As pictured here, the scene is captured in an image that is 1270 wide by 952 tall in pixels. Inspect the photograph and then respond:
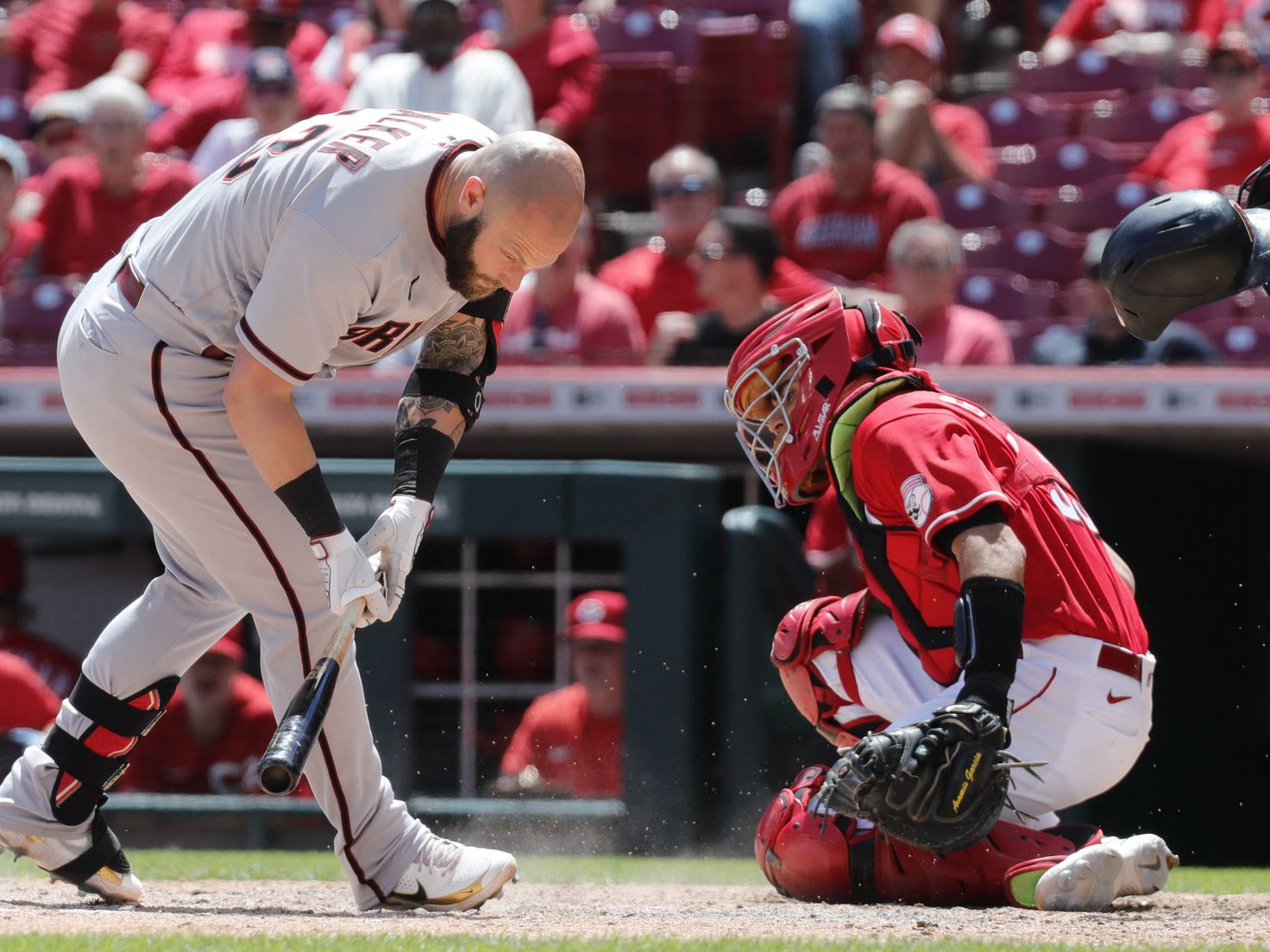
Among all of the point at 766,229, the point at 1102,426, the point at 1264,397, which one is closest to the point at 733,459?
the point at 766,229

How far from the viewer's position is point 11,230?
8438 millimetres

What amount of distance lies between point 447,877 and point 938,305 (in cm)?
373

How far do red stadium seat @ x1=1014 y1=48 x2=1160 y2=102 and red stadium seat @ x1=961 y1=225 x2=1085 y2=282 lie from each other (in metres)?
1.31

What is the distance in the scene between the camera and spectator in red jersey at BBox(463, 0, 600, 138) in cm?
864

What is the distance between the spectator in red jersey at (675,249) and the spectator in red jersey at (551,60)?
1.00 m

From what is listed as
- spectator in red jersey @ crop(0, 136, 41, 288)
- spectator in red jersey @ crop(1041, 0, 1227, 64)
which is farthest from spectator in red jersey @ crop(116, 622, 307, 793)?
spectator in red jersey @ crop(1041, 0, 1227, 64)

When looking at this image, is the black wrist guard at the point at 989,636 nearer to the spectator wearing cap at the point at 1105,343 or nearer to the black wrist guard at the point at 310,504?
the black wrist guard at the point at 310,504

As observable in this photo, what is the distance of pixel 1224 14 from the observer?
887cm

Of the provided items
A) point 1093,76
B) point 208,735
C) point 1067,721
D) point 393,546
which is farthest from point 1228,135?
point 393,546

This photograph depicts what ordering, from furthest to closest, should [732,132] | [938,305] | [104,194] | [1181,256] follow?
[732,132] < [104,194] < [938,305] < [1181,256]

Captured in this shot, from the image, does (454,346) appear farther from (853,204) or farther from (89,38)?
(89,38)

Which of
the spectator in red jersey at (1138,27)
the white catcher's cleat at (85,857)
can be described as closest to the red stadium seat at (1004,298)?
the spectator in red jersey at (1138,27)

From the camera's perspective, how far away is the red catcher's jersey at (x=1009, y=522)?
3521 millimetres

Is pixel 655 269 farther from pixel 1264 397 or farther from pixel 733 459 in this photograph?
pixel 1264 397
